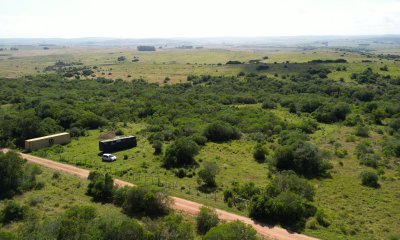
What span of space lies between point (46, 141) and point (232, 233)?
43.5m

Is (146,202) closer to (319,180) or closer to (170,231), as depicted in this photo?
(170,231)

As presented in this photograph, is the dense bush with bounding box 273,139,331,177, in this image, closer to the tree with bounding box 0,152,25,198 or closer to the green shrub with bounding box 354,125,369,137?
the green shrub with bounding box 354,125,369,137

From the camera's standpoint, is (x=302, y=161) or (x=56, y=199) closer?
(x=56, y=199)

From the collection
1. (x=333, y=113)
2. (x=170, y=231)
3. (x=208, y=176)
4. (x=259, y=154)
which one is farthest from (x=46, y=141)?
(x=333, y=113)

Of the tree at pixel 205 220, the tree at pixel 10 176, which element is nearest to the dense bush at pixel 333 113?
the tree at pixel 205 220

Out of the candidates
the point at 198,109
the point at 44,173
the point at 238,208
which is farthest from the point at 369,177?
the point at 198,109

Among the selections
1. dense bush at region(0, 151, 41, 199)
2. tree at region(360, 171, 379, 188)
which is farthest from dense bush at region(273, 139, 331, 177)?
dense bush at region(0, 151, 41, 199)

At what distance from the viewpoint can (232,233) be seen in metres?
26.0

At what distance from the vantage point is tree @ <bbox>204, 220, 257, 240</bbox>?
1013 inches

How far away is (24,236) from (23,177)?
17630mm

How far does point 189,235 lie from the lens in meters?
27.5

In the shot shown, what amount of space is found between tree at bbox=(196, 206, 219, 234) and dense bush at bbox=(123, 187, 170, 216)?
4511mm

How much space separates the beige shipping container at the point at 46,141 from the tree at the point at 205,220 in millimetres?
37129

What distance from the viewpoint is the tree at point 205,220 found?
31312mm
